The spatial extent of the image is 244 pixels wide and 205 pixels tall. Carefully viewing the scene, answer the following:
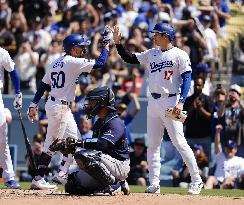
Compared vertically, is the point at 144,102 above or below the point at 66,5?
below

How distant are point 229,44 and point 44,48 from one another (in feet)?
12.4

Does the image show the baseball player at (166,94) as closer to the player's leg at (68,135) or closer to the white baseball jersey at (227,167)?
the player's leg at (68,135)

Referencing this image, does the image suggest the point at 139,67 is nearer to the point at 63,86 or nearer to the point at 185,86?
the point at 63,86

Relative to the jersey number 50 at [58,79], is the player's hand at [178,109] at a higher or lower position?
lower

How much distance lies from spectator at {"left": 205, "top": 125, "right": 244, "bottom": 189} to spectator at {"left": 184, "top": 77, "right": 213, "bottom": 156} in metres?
0.73

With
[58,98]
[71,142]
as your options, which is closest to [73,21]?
[58,98]

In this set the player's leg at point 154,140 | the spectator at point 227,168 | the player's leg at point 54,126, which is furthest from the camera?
the spectator at point 227,168

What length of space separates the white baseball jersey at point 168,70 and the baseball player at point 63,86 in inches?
29.6

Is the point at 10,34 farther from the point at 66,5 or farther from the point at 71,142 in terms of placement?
the point at 71,142

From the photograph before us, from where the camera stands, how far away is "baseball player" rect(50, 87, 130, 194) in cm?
1057

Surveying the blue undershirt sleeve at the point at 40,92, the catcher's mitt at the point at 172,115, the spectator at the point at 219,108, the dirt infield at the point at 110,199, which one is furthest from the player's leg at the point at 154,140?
the spectator at the point at 219,108

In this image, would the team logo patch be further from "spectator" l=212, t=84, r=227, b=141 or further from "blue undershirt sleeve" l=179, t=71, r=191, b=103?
"spectator" l=212, t=84, r=227, b=141

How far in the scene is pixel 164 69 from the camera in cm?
1176

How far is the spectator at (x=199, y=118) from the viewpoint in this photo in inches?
597
